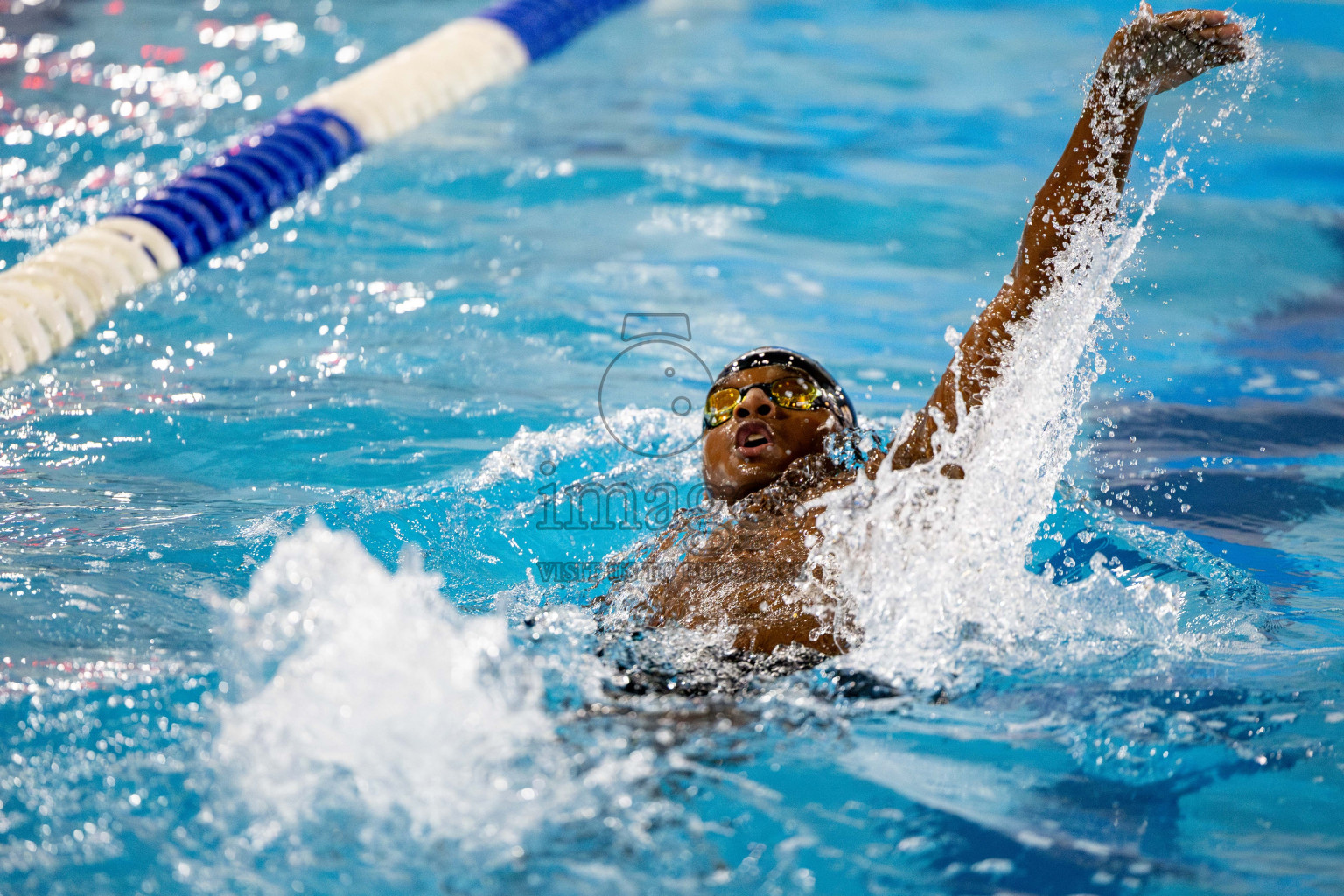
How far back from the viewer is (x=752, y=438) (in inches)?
106

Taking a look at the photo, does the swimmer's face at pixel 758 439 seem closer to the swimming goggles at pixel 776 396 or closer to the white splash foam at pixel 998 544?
the swimming goggles at pixel 776 396

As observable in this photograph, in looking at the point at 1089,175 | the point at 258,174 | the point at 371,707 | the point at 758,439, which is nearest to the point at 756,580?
the point at 758,439

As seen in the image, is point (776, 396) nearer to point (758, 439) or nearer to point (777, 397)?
point (777, 397)

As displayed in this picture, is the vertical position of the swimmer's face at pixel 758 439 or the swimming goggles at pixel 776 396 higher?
the swimming goggles at pixel 776 396

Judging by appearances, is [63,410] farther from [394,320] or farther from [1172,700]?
[1172,700]

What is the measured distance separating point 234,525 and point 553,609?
0.98m

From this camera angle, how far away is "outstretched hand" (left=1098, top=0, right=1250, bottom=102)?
85.3 inches

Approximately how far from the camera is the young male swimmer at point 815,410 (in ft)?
7.50

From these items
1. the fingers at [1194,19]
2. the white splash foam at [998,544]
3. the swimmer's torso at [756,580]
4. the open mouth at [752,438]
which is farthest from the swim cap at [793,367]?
the fingers at [1194,19]

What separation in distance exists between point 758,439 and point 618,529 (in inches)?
32.3

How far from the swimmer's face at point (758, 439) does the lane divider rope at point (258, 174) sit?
266 centimetres

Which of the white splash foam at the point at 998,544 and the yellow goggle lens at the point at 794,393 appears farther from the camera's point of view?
the yellow goggle lens at the point at 794,393

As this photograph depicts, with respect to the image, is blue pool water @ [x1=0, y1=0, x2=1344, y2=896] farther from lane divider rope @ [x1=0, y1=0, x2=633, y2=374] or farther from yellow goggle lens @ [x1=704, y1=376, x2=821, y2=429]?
yellow goggle lens @ [x1=704, y1=376, x2=821, y2=429]

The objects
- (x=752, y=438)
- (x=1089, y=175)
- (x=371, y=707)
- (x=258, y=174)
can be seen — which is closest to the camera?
(x=371, y=707)
